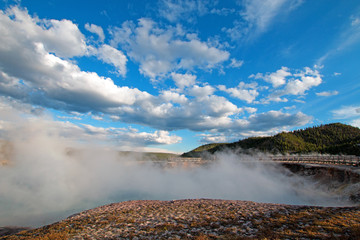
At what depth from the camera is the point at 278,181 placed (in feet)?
104

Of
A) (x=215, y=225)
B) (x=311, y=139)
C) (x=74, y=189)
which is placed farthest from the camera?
(x=311, y=139)

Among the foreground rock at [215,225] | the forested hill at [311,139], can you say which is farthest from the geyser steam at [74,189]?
the forested hill at [311,139]

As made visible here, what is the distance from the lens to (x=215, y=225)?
9.02 m

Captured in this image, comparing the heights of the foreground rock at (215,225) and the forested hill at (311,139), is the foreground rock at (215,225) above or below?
below

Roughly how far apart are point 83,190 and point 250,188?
26090 mm

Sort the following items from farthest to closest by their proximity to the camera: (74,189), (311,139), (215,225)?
1. (311,139)
2. (74,189)
3. (215,225)

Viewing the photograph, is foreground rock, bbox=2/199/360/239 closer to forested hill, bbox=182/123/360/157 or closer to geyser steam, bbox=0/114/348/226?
geyser steam, bbox=0/114/348/226

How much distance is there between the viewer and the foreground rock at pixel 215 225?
7.45 metres

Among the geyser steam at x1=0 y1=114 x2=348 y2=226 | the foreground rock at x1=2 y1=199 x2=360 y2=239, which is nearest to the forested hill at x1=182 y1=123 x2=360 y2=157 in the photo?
the geyser steam at x1=0 y1=114 x2=348 y2=226

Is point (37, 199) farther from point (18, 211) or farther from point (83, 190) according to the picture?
point (83, 190)

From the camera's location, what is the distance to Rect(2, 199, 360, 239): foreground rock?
7.45m

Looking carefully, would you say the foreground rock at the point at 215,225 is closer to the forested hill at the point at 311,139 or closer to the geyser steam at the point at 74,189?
the geyser steam at the point at 74,189

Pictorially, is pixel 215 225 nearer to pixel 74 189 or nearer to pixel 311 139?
pixel 74 189

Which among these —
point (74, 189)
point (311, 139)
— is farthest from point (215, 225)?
point (311, 139)
